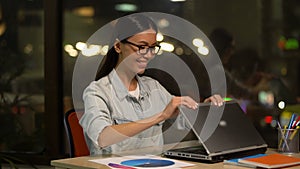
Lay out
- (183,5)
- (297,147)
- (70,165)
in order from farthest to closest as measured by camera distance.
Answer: (183,5), (297,147), (70,165)

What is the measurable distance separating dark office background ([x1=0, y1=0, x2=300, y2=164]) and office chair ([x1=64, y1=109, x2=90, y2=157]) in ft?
3.27

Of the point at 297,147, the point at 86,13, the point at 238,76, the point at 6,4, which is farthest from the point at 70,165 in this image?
the point at 6,4

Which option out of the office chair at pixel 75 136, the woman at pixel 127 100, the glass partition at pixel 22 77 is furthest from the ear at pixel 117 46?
the glass partition at pixel 22 77

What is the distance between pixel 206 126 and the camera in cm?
205

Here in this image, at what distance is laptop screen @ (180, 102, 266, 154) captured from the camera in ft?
6.56

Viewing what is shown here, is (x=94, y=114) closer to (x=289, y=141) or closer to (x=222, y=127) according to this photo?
(x=222, y=127)

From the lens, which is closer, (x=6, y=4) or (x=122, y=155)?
(x=122, y=155)

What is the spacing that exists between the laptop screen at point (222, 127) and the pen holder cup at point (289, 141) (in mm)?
104

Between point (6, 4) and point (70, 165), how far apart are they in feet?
6.54

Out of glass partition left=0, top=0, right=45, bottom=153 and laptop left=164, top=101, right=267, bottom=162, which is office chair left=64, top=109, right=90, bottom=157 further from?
glass partition left=0, top=0, right=45, bottom=153

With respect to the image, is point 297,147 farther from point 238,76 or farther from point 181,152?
point 238,76

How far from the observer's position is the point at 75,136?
2404 millimetres

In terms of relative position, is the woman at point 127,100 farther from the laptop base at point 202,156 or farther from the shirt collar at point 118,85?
the laptop base at point 202,156

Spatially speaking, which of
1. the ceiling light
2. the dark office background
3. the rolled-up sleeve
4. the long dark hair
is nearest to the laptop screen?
the rolled-up sleeve
